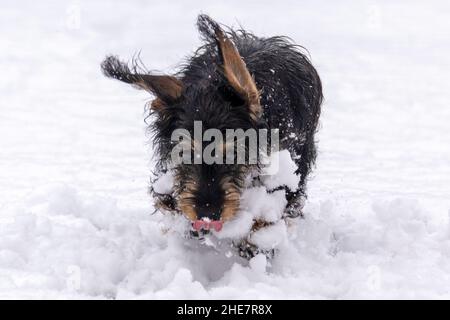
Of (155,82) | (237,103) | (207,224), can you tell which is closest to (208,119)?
(237,103)

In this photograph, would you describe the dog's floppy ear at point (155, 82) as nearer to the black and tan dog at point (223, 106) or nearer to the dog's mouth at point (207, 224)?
the black and tan dog at point (223, 106)

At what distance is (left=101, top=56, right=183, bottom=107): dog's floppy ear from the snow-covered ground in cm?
98

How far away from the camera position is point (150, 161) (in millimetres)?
6988

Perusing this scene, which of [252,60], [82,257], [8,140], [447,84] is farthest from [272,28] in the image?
[82,257]

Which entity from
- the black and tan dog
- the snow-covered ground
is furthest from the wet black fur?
Answer: the snow-covered ground

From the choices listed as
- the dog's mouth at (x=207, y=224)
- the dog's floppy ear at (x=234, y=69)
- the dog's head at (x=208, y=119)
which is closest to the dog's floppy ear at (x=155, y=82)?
the dog's head at (x=208, y=119)

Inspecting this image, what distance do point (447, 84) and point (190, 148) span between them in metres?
10.7

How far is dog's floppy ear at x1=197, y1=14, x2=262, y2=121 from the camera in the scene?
14.1ft

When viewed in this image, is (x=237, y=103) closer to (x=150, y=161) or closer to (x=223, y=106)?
(x=223, y=106)

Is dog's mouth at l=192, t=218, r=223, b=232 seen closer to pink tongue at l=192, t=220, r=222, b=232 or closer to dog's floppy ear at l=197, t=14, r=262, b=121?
pink tongue at l=192, t=220, r=222, b=232

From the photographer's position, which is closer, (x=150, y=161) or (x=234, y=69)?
(x=234, y=69)

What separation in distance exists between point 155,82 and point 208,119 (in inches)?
20.8

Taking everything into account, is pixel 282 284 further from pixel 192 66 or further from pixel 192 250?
pixel 192 66

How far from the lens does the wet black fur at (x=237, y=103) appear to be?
14.3 feet
